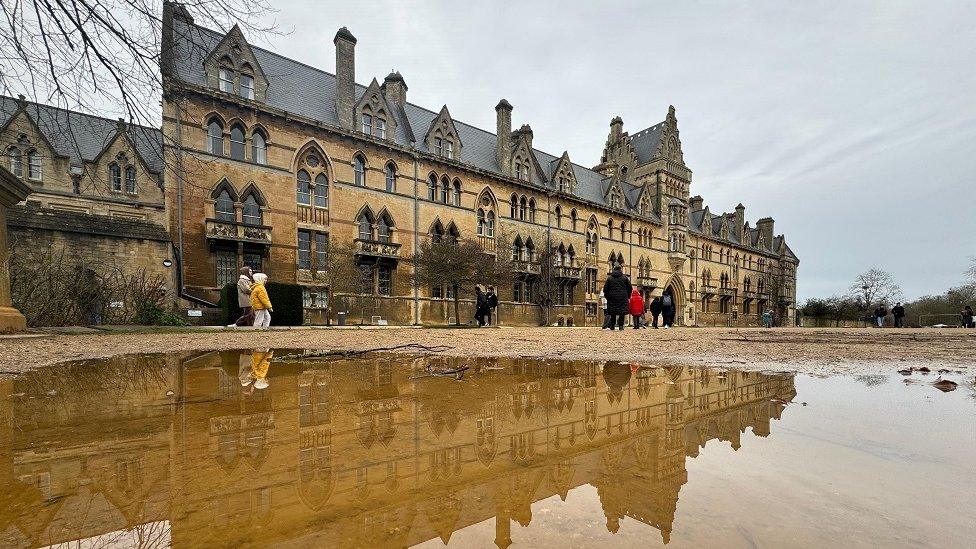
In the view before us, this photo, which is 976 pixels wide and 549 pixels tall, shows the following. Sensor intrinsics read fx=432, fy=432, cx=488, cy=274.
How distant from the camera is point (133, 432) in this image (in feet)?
5.81

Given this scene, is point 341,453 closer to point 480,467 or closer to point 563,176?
point 480,467

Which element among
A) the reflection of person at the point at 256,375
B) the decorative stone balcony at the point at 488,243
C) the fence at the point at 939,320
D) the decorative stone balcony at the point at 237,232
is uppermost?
the decorative stone balcony at the point at 488,243

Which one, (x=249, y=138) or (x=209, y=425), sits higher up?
(x=249, y=138)

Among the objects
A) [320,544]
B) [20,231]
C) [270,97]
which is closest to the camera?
[320,544]

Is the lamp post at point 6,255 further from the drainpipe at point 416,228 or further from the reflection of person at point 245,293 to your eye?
→ the drainpipe at point 416,228

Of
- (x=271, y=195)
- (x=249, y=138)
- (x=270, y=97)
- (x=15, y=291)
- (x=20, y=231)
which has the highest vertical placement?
(x=270, y=97)

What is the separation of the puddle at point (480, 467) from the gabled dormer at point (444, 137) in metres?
27.4

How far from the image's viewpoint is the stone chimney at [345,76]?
24797 millimetres

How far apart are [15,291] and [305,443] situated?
13.9 metres

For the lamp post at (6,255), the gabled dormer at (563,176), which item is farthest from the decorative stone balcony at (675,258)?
the lamp post at (6,255)

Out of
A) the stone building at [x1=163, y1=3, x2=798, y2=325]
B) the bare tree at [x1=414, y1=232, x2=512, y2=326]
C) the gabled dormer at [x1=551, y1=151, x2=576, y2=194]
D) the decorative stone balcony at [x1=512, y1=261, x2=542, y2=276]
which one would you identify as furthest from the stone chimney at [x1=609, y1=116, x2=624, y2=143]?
the bare tree at [x1=414, y1=232, x2=512, y2=326]

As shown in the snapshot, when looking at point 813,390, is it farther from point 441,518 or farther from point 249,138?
point 249,138

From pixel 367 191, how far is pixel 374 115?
4.82 m

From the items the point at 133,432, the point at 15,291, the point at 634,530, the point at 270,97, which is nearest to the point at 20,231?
the point at 15,291
